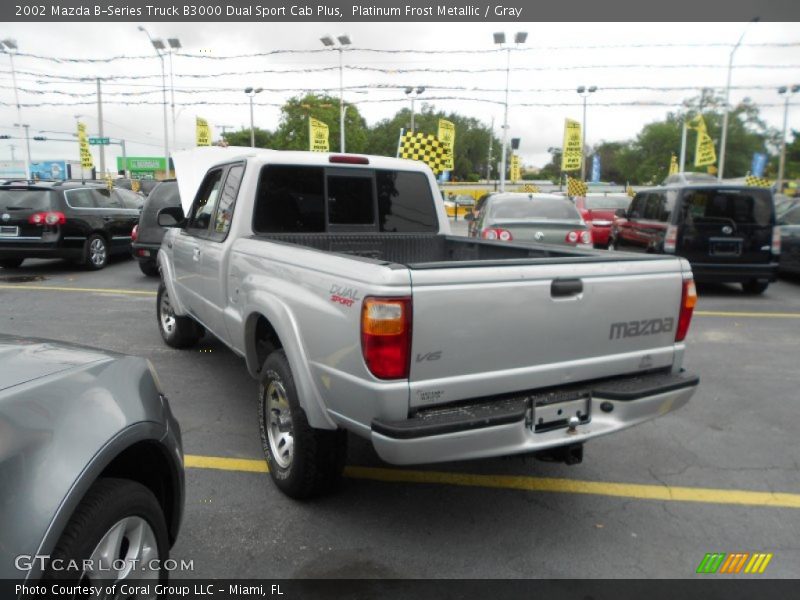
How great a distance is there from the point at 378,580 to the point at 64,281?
10364 mm

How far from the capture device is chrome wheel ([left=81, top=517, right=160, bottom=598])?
1.80 meters

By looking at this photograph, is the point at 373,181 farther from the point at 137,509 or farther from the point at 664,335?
the point at 137,509

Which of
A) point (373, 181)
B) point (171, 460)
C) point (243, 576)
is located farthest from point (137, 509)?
point (373, 181)

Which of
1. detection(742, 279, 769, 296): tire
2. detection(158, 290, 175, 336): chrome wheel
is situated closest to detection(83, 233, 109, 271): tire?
detection(158, 290, 175, 336): chrome wheel

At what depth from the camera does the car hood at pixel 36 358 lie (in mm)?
1897

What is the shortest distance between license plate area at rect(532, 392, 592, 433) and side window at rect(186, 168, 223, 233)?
3168 millimetres

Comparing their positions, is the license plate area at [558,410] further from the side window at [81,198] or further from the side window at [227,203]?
the side window at [81,198]

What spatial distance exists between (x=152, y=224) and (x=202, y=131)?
61.8ft

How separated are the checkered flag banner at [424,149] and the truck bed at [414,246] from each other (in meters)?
10.3

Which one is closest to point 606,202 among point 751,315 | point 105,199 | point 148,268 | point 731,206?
point 731,206

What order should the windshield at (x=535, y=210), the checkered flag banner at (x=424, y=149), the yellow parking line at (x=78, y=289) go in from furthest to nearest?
the checkered flag banner at (x=424, y=149), the yellow parking line at (x=78, y=289), the windshield at (x=535, y=210)

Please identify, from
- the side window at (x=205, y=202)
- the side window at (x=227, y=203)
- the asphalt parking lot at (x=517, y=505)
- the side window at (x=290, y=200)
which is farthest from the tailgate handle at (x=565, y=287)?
the side window at (x=205, y=202)

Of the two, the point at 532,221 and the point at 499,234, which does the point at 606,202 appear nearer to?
the point at 532,221

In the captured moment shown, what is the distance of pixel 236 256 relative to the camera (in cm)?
410
